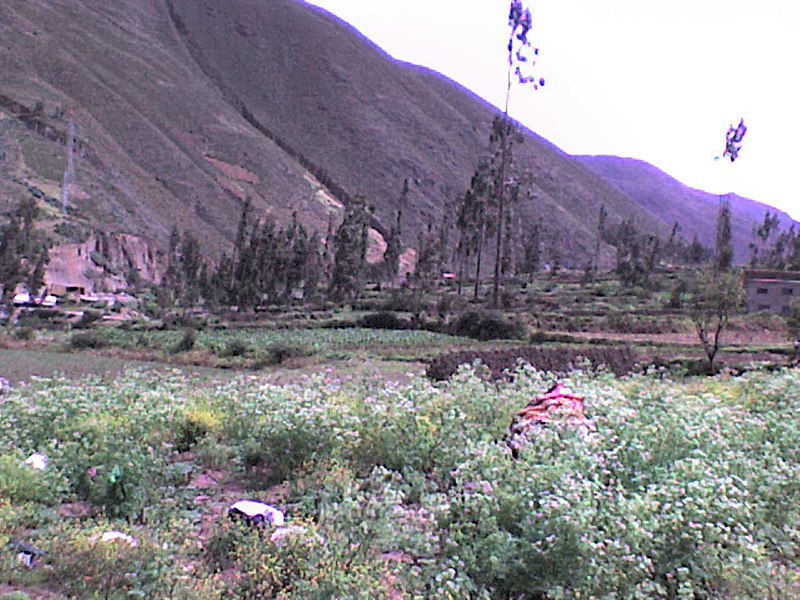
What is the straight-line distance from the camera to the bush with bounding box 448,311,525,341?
1236 inches

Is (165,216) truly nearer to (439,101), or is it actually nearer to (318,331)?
(318,331)

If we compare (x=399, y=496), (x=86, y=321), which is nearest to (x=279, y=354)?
(x=86, y=321)

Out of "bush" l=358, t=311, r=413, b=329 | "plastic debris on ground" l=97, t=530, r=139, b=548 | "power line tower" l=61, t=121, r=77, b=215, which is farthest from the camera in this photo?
"power line tower" l=61, t=121, r=77, b=215

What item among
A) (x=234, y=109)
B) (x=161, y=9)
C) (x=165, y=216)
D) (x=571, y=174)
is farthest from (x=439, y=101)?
(x=165, y=216)

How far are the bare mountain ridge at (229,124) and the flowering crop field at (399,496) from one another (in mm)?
43059

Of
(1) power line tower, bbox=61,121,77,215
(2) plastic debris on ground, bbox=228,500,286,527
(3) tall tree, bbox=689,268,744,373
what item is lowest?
(2) plastic debris on ground, bbox=228,500,286,527

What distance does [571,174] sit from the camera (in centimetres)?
13312

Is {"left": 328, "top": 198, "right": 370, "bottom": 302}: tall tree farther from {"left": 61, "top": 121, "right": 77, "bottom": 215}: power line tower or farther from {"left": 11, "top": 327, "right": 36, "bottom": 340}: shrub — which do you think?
{"left": 11, "top": 327, "right": 36, "bottom": 340}: shrub

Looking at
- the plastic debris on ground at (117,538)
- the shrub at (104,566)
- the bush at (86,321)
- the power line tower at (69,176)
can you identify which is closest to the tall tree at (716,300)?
the plastic debris on ground at (117,538)

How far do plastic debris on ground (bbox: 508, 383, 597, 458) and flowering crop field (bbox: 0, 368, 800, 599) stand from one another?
19cm

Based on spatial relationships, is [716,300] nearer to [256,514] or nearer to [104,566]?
[256,514]

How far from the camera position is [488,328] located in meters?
31.6

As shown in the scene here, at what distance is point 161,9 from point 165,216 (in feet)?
234

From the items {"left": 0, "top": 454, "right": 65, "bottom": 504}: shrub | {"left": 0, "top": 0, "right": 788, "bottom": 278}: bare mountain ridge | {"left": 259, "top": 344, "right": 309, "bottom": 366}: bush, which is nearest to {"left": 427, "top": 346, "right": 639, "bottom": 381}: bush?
{"left": 259, "top": 344, "right": 309, "bottom": 366}: bush
